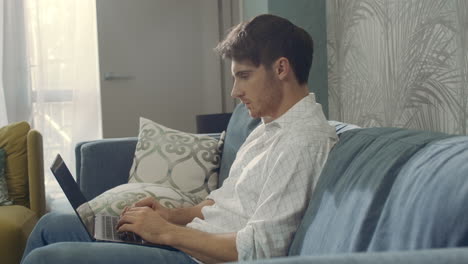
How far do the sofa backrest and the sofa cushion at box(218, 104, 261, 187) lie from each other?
913 mm

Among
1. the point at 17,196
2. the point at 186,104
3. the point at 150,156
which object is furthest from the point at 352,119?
the point at 186,104

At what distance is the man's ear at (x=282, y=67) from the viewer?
1.53 m

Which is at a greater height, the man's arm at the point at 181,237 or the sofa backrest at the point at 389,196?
the sofa backrest at the point at 389,196

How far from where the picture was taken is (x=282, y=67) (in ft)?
5.04

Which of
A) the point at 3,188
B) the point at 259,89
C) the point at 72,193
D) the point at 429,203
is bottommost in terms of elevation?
the point at 3,188

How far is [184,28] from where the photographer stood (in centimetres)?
494

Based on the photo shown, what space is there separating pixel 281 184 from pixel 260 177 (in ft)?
0.54

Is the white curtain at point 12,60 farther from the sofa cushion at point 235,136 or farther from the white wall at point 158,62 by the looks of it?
the sofa cushion at point 235,136

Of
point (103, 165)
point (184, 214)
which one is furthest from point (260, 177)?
point (103, 165)

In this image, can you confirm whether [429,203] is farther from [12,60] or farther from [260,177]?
[12,60]

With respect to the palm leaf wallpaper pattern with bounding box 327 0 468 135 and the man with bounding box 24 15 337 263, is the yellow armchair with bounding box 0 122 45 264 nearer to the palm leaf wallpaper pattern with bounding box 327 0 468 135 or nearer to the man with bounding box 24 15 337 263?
the palm leaf wallpaper pattern with bounding box 327 0 468 135

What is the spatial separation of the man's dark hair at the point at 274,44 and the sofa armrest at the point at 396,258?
0.90 m

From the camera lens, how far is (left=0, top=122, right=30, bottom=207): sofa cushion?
3262mm

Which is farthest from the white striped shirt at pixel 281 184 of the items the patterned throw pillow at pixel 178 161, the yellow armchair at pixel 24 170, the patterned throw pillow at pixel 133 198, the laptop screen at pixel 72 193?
the yellow armchair at pixel 24 170
